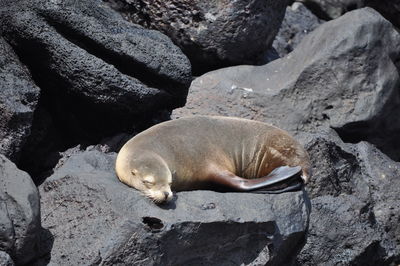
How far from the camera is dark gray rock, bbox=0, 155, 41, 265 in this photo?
468 cm

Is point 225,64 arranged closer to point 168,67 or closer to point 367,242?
point 168,67

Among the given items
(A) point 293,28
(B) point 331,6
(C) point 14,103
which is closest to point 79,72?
(C) point 14,103

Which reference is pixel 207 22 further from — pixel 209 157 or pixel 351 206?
pixel 351 206

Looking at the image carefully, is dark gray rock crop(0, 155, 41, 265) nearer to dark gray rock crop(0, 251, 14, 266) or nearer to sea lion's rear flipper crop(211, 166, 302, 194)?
dark gray rock crop(0, 251, 14, 266)

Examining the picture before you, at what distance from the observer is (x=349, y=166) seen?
7125 mm

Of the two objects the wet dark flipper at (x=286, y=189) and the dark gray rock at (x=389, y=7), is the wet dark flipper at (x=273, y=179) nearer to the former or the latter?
the wet dark flipper at (x=286, y=189)

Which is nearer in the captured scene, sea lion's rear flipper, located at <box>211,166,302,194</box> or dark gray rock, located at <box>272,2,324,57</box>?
sea lion's rear flipper, located at <box>211,166,302,194</box>

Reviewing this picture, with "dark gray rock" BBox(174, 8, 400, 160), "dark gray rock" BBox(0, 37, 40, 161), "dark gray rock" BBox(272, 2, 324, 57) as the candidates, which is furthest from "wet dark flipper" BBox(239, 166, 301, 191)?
"dark gray rock" BBox(272, 2, 324, 57)

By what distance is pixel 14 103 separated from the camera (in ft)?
19.0

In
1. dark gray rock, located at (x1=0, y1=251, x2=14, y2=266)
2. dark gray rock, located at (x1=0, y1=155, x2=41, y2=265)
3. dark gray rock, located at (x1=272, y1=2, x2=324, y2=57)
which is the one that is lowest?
dark gray rock, located at (x1=0, y1=251, x2=14, y2=266)

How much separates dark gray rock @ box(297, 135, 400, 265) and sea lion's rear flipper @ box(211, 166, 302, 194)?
675 millimetres

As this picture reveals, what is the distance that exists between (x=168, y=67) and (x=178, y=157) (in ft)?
3.27

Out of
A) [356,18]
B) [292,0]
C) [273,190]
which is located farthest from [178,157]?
[292,0]

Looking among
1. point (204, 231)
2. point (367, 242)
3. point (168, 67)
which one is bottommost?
point (367, 242)
